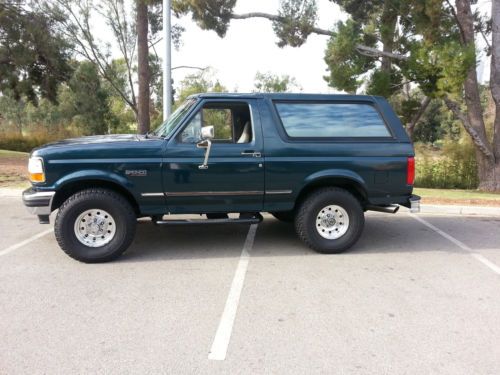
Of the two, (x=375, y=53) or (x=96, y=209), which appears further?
(x=375, y=53)

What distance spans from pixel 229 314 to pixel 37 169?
9.08ft

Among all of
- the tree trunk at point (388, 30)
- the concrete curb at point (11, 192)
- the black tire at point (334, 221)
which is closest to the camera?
the black tire at point (334, 221)

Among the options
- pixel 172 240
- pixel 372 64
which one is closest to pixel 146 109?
pixel 372 64

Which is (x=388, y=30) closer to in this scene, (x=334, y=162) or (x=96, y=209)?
(x=334, y=162)

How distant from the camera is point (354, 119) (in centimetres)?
545

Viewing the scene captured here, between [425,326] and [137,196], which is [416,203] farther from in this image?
[137,196]

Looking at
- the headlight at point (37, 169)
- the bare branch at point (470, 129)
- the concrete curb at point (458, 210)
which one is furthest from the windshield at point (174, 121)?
the bare branch at point (470, 129)

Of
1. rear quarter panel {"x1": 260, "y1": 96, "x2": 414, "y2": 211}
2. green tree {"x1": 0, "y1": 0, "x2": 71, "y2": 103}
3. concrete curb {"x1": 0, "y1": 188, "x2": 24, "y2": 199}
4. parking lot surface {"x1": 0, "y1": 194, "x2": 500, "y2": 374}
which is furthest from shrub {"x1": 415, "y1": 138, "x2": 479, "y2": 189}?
green tree {"x1": 0, "y1": 0, "x2": 71, "y2": 103}

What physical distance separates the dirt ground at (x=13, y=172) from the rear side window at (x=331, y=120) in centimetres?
744

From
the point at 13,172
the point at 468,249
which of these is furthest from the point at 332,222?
the point at 13,172

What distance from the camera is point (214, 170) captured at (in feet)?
16.4

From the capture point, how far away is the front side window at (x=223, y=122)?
5012 millimetres

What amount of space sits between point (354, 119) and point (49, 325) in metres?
4.15

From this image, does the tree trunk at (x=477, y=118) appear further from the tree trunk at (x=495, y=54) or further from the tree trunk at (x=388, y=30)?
the tree trunk at (x=388, y=30)
